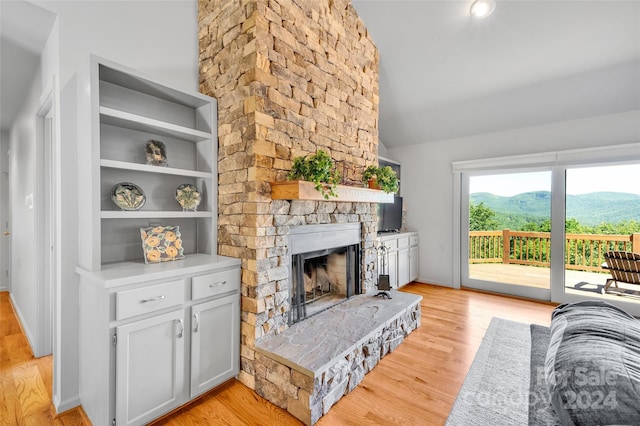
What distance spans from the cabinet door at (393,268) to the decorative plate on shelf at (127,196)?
3198 mm

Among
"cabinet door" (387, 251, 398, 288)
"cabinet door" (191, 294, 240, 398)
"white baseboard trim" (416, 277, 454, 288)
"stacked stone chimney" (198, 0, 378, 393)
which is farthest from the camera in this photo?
"white baseboard trim" (416, 277, 454, 288)

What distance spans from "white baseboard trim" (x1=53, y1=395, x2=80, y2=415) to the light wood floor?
3 centimetres

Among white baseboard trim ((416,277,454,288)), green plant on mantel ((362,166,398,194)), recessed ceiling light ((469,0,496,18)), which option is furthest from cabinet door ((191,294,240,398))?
white baseboard trim ((416,277,454,288))

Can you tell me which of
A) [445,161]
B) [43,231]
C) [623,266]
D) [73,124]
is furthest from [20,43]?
[623,266]

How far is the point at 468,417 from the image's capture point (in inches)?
72.3

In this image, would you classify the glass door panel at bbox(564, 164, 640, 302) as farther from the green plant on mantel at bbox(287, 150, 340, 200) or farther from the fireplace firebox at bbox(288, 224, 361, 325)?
the green plant on mantel at bbox(287, 150, 340, 200)

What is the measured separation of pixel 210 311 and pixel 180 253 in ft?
1.67

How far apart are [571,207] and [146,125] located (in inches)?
197

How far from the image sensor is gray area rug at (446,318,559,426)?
1704mm

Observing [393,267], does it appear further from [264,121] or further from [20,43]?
[20,43]

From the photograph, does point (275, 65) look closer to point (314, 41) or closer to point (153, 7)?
point (314, 41)

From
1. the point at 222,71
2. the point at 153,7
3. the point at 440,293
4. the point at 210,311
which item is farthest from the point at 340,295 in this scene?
the point at 153,7

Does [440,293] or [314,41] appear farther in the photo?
[440,293]

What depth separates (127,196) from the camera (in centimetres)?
200
